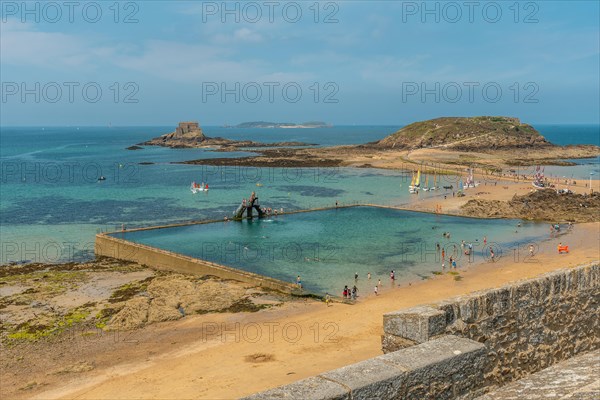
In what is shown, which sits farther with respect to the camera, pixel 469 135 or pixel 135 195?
pixel 469 135

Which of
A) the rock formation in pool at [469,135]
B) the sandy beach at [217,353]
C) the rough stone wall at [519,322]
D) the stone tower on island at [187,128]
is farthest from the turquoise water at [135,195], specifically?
the stone tower on island at [187,128]

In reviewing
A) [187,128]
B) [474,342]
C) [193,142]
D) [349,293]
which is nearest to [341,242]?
[349,293]

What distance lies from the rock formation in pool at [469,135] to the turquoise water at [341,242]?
84688 mm

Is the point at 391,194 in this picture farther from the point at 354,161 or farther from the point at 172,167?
the point at 172,167

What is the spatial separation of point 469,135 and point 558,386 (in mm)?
140433

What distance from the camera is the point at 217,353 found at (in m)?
19.3

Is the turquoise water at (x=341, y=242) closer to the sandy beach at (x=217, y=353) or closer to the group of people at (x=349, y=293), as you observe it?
the group of people at (x=349, y=293)

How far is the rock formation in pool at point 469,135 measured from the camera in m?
130

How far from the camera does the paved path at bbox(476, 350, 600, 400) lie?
3.53 metres

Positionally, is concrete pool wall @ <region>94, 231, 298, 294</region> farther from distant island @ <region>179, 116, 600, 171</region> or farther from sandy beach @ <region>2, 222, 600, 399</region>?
distant island @ <region>179, 116, 600, 171</region>

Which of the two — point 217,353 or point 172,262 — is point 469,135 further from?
point 217,353

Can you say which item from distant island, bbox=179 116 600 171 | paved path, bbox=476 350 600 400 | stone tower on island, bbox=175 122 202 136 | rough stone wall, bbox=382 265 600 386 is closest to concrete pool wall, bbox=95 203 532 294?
rough stone wall, bbox=382 265 600 386

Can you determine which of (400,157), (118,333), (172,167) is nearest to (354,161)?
(400,157)

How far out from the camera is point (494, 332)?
6.67 m
